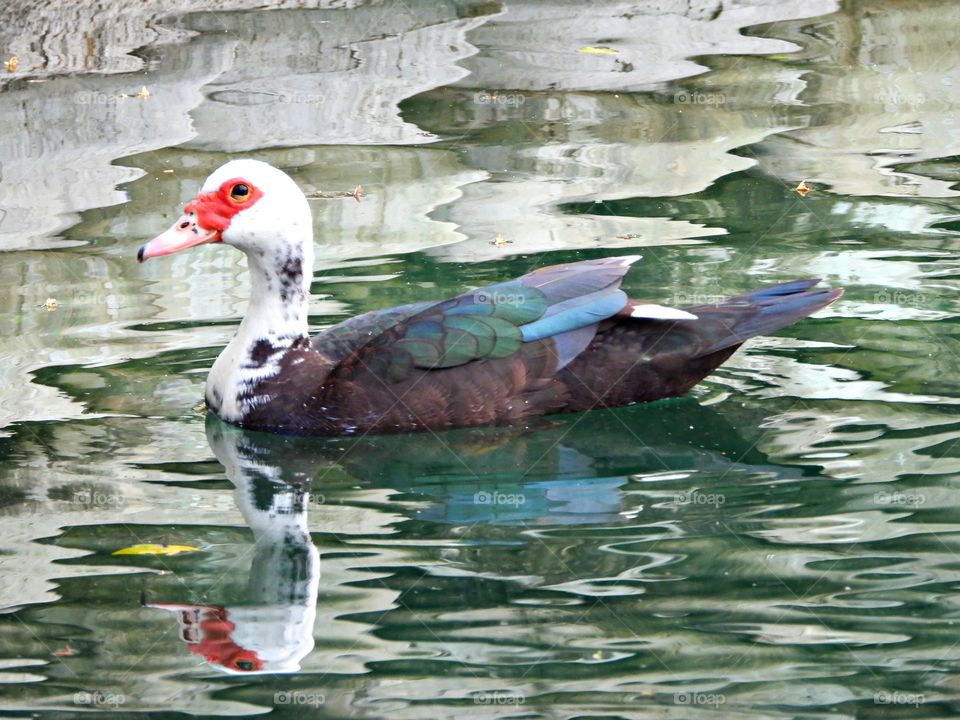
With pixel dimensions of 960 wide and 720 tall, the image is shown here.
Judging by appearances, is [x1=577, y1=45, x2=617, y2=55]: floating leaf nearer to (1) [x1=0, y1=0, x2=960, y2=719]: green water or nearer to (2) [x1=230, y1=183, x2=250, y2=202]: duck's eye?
(1) [x1=0, y1=0, x2=960, y2=719]: green water

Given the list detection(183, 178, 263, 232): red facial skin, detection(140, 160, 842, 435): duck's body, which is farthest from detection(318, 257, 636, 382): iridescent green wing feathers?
detection(183, 178, 263, 232): red facial skin

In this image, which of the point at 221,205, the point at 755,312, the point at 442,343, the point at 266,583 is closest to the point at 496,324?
the point at 442,343

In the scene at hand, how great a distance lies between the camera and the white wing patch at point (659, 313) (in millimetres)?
7766

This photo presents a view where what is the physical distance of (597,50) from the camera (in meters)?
14.1

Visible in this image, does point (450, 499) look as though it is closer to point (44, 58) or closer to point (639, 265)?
point (639, 265)

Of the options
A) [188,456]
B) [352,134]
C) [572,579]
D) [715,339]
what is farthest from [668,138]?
[572,579]

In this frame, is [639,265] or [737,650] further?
[639,265]

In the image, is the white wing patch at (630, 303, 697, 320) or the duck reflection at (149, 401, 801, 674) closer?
the duck reflection at (149, 401, 801, 674)

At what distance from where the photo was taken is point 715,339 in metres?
7.77

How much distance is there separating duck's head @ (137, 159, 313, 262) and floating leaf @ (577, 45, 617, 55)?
6.89m

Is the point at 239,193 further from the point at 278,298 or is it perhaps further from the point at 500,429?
the point at 500,429

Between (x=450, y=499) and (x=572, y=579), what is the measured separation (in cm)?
100

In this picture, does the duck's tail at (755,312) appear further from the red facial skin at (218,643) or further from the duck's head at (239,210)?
the red facial skin at (218,643)

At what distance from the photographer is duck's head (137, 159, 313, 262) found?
754cm
